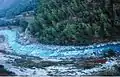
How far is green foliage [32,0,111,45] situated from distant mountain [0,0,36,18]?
0.22 meters

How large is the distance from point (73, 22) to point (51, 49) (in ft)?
1.58

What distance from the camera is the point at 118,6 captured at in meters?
4.46

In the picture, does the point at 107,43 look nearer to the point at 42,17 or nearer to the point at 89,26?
the point at 89,26

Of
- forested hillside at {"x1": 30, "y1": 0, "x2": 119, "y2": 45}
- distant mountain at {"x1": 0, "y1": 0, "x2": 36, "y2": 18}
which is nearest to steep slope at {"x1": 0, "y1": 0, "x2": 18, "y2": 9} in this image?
distant mountain at {"x1": 0, "y1": 0, "x2": 36, "y2": 18}

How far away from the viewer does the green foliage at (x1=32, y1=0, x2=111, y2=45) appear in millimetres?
4484

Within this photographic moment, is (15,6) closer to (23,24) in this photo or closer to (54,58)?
(23,24)

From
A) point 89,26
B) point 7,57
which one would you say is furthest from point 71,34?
point 7,57

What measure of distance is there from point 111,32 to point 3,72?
161 centimetres

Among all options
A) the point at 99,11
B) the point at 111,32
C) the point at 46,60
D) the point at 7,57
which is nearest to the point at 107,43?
the point at 111,32

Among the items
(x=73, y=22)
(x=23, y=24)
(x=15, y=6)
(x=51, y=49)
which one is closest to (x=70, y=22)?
(x=73, y=22)

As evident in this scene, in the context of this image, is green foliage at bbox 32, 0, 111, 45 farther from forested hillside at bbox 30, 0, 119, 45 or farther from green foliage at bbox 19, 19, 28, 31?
green foliage at bbox 19, 19, 28, 31

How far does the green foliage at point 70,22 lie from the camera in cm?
448

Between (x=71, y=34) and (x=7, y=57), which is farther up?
(x=71, y=34)

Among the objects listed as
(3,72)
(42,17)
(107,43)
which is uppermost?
(42,17)
